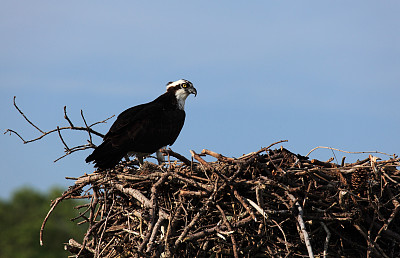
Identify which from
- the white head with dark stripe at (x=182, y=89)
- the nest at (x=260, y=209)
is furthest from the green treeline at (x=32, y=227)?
the nest at (x=260, y=209)

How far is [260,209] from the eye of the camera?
6.52m

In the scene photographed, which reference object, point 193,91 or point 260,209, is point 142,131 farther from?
point 260,209

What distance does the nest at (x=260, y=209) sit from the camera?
22.0 ft

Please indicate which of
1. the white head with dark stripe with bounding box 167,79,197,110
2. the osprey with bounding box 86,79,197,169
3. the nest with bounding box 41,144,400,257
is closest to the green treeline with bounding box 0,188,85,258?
the white head with dark stripe with bounding box 167,79,197,110

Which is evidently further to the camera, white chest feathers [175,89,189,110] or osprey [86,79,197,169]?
white chest feathers [175,89,189,110]

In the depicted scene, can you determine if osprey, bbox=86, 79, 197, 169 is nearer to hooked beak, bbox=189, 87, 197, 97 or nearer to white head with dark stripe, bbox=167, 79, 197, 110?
white head with dark stripe, bbox=167, 79, 197, 110

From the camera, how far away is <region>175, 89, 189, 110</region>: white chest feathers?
10992 mm

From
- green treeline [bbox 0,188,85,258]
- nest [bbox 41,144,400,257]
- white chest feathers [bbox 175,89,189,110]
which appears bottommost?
nest [bbox 41,144,400,257]

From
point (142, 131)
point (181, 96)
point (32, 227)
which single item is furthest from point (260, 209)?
point (32, 227)

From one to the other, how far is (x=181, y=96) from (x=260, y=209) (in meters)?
4.97

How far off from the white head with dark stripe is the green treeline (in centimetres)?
2711

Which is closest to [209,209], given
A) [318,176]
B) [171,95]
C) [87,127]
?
[318,176]

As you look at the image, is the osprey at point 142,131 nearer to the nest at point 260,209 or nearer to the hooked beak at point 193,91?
the hooked beak at point 193,91

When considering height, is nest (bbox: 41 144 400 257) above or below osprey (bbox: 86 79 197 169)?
below
